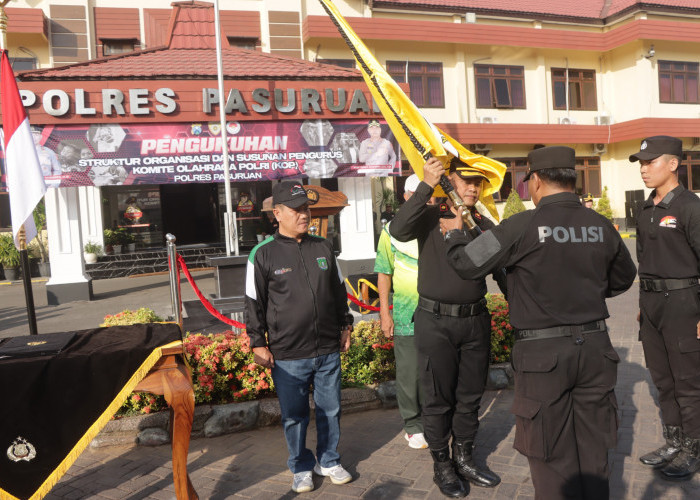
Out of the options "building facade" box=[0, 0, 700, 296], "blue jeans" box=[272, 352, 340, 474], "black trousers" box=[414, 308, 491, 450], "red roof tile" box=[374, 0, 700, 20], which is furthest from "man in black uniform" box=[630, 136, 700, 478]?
"red roof tile" box=[374, 0, 700, 20]

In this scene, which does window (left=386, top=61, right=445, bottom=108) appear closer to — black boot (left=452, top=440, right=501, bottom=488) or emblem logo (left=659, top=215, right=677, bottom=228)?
emblem logo (left=659, top=215, right=677, bottom=228)

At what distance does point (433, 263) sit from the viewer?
3703 mm

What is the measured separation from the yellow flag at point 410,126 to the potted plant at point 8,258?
16625 millimetres

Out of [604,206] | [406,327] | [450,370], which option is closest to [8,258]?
[406,327]

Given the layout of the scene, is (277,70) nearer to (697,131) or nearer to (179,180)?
(179,180)

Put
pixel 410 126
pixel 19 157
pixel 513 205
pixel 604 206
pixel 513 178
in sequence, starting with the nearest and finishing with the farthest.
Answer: pixel 410 126
pixel 19 157
pixel 513 205
pixel 513 178
pixel 604 206

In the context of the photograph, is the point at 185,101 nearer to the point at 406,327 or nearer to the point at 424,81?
the point at 406,327

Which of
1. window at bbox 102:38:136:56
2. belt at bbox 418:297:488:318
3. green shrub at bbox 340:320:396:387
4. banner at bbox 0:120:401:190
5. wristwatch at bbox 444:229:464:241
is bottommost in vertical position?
green shrub at bbox 340:320:396:387

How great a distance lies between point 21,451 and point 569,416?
305 centimetres

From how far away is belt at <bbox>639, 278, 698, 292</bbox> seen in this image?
150 inches

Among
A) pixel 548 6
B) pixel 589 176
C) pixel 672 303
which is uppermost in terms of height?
pixel 548 6

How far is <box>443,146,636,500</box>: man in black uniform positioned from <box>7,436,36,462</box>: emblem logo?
2649 mm

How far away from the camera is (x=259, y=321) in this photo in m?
3.77

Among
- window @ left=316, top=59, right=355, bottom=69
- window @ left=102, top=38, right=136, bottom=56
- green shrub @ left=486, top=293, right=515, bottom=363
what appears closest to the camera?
green shrub @ left=486, top=293, right=515, bottom=363
